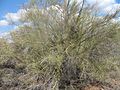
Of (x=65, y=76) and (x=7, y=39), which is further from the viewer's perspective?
(x=7, y=39)

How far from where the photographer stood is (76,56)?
15555mm

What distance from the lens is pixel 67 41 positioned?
629 inches

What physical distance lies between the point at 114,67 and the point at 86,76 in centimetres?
142

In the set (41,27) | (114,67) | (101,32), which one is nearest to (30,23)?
(41,27)

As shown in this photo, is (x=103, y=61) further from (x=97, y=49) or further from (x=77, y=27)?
(x=77, y=27)

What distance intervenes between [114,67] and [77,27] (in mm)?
2635

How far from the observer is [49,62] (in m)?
15.1

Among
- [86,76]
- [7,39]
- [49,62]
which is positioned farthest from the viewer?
[7,39]

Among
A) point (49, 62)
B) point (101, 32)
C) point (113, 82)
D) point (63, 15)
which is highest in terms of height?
point (63, 15)

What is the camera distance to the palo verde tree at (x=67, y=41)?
15.6 metres

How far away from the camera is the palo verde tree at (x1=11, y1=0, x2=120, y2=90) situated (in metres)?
15.6

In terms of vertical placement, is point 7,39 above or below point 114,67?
above

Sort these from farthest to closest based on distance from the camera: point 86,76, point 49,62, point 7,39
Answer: point 7,39 → point 86,76 → point 49,62

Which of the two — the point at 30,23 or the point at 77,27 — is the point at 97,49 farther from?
the point at 30,23
